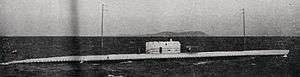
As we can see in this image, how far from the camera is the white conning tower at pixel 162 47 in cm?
2040

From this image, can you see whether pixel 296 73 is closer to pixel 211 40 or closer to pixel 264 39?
pixel 211 40

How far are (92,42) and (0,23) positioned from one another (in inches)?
1642

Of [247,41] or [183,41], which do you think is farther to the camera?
[247,41]

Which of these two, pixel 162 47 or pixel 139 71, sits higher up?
pixel 162 47

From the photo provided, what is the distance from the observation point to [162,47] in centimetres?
2044

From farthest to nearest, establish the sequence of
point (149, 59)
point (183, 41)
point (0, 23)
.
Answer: point (183, 41) → point (149, 59) → point (0, 23)

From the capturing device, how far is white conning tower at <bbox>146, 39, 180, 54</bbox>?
20.4 m

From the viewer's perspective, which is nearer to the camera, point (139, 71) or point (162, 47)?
point (139, 71)

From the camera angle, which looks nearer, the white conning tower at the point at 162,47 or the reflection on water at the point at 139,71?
the reflection on water at the point at 139,71

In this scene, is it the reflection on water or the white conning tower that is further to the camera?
the white conning tower

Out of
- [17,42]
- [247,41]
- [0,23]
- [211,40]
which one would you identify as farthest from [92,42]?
[0,23]

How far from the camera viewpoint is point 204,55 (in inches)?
936

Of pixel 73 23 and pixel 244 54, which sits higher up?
pixel 73 23

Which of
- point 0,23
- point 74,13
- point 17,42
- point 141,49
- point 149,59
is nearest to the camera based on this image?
point 74,13
